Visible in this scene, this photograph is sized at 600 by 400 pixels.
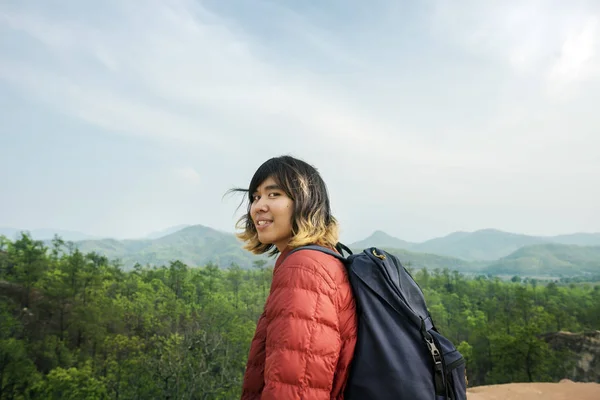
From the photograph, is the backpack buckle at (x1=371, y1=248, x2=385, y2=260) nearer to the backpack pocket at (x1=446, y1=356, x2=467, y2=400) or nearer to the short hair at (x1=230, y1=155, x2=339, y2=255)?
the short hair at (x1=230, y1=155, x2=339, y2=255)

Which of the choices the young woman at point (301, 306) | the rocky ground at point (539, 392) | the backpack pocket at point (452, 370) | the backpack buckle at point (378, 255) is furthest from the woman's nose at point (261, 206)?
the rocky ground at point (539, 392)

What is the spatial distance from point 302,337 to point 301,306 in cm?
9

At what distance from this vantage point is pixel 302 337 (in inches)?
44.8

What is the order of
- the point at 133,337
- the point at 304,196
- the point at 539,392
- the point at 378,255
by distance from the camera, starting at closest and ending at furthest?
the point at 378,255 < the point at 304,196 < the point at 539,392 < the point at 133,337

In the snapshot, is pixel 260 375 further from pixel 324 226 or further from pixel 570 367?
pixel 570 367

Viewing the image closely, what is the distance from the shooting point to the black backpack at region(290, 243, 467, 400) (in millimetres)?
1167

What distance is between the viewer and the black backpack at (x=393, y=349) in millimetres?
1167

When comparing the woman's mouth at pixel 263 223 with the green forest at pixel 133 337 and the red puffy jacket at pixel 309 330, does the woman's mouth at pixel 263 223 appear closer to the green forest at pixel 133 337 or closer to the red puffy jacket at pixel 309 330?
the red puffy jacket at pixel 309 330

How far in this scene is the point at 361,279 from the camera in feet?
4.09

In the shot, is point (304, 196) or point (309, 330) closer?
point (309, 330)

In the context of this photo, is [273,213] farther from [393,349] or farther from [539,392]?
[539,392]

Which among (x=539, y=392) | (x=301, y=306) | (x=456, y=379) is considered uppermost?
(x=301, y=306)

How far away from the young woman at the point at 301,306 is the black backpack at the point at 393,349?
0.16 feet

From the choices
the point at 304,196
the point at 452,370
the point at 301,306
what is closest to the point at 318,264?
the point at 301,306
